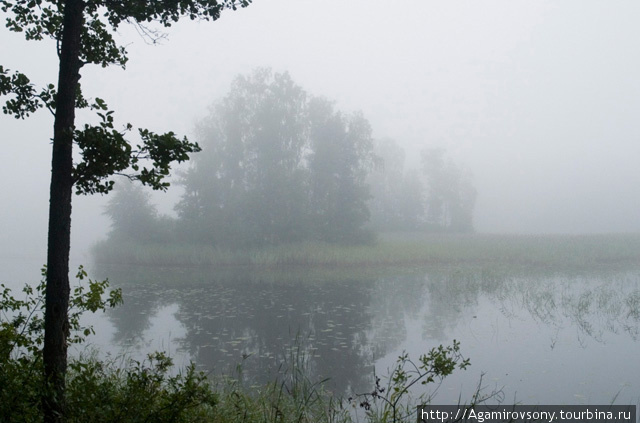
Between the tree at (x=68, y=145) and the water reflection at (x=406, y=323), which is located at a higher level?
the tree at (x=68, y=145)

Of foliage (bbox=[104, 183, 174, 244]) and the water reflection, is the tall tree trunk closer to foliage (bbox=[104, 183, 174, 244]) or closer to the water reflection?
the water reflection

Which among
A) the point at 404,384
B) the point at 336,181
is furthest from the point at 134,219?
the point at 404,384

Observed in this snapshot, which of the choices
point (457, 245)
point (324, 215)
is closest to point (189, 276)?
point (324, 215)

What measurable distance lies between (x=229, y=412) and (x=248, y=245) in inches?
1115

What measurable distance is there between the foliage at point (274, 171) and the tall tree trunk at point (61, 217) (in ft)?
96.4

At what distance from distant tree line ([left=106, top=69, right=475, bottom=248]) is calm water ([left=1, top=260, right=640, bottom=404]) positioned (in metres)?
14.3

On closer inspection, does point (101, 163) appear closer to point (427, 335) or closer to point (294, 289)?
point (427, 335)

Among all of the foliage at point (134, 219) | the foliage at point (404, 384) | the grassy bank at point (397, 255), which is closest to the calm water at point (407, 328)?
the foliage at point (404, 384)

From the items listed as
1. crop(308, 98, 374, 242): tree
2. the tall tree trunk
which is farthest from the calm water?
crop(308, 98, 374, 242): tree

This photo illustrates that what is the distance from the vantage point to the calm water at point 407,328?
7.47 m

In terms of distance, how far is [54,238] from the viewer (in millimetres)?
3607

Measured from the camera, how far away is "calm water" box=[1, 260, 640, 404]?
24.5 feet

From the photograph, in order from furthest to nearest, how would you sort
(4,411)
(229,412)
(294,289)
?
(294,289) < (229,412) < (4,411)

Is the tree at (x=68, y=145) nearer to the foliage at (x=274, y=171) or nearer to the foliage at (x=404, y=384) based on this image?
the foliage at (x=404, y=384)
